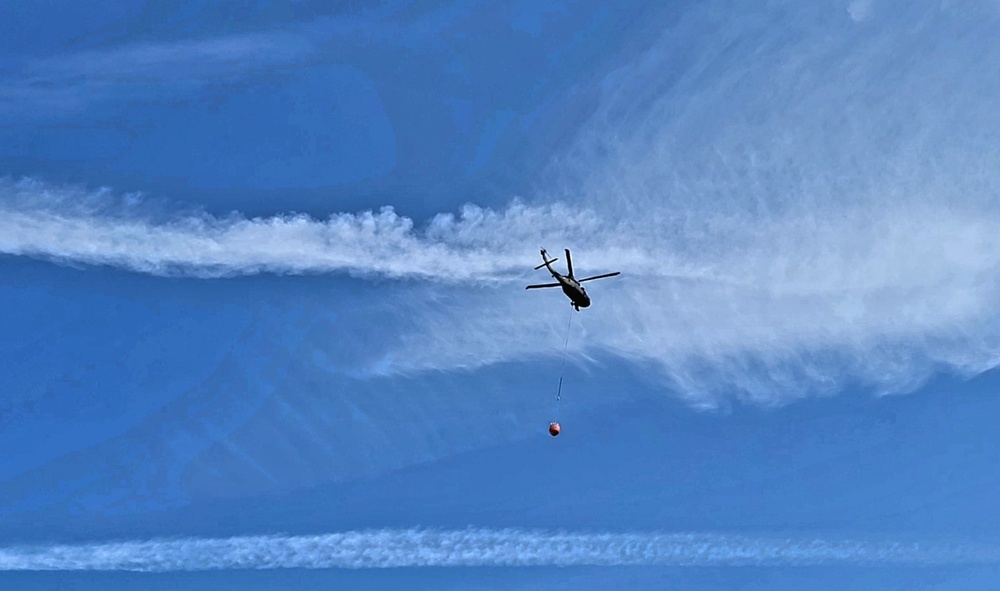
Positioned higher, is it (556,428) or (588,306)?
(588,306)

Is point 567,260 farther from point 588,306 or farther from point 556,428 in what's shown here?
point 556,428

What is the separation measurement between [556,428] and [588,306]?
12.5 metres

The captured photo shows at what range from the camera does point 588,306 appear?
116688 mm

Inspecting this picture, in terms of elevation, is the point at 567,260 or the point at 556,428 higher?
the point at 567,260

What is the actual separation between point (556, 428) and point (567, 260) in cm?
1537

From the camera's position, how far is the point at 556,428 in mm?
111688

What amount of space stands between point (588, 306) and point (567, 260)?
5964mm

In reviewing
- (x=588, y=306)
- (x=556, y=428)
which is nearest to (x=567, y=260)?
(x=588, y=306)

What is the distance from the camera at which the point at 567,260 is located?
371ft
